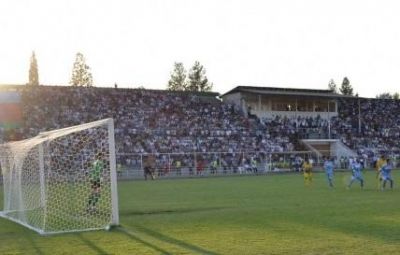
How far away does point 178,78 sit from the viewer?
10812 cm

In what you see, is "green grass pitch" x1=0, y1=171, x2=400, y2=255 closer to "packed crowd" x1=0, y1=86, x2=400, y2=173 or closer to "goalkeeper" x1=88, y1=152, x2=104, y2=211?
"goalkeeper" x1=88, y1=152, x2=104, y2=211

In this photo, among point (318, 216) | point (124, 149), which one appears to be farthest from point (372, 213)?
point (124, 149)

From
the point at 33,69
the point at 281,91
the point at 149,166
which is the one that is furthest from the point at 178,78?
the point at 149,166

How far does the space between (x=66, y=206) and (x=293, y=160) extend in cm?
3798

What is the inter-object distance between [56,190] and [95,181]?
7.32 ft

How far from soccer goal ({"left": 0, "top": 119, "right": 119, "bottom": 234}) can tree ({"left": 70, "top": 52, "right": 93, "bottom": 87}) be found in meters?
73.8

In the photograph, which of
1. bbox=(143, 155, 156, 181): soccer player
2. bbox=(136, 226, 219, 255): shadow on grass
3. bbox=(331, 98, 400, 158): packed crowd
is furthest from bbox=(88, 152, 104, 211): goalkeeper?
bbox=(331, 98, 400, 158): packed crowd

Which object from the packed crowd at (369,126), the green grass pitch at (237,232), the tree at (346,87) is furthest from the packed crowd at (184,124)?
the tree at (346,87)

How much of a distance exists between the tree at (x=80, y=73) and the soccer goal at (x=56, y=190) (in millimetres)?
73762

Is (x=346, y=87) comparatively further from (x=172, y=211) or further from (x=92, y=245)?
(x=92, y=245)

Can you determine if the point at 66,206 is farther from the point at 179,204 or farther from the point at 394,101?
the point at 394,101

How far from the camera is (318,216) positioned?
605 inches

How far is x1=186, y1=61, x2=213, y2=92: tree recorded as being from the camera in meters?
108

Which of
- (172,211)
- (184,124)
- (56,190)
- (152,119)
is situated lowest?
(172,211)
